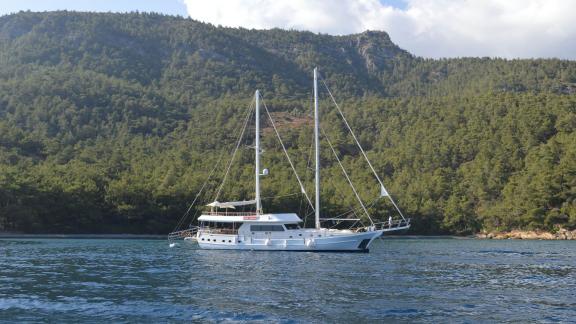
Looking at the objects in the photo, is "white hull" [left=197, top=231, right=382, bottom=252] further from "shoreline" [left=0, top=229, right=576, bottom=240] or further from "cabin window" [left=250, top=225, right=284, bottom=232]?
"shoreline" [left=0, top=229, right=576, bottom=240]

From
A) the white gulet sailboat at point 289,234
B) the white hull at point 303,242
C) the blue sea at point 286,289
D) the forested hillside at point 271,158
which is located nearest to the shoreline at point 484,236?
the forested hillside at point 271,158

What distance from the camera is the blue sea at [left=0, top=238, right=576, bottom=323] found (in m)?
27.7

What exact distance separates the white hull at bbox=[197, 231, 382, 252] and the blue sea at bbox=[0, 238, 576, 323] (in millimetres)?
4977

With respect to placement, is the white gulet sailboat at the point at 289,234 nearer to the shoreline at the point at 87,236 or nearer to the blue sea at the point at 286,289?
the blue sea at the point at 286,289

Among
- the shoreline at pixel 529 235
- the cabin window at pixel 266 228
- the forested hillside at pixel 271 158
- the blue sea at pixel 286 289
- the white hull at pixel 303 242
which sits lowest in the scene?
the blue sea at pixel 286 289

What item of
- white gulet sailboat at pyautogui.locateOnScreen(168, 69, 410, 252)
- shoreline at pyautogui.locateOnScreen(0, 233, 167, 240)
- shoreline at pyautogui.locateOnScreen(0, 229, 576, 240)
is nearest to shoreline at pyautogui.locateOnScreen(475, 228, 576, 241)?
shoreline at pyautogui.locateOnScreen(0, 229, 576, 240)

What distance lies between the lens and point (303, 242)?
2445 inches

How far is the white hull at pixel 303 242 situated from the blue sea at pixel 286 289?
4.98m

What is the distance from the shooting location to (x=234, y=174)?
4946 inches

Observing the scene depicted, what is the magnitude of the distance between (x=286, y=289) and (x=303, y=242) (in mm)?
26771

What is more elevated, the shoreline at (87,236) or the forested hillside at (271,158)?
the forested hillside at (271,158)

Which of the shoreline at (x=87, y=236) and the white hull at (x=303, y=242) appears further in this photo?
the shoreline at (x=87, y=236)

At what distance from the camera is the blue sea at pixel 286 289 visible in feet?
90.7

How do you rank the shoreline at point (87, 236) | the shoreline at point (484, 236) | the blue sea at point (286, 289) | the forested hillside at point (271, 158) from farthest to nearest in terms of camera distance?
the forested hillside at point (271, 158), the shoreline at point (484, 236), the shoreline at point (87, 236), the blue sea at point (286, 289)
